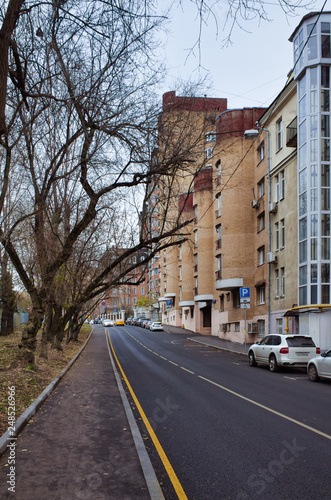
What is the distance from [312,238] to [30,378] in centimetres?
1690

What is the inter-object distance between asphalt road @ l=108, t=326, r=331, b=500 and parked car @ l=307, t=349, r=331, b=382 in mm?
1008

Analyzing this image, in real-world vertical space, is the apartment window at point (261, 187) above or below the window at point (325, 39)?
below

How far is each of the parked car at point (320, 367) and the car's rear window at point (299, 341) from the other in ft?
8.18

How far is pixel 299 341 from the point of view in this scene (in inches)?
760

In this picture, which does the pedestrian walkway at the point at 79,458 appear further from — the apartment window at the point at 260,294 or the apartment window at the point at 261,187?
the apartment window at the point at 261,187

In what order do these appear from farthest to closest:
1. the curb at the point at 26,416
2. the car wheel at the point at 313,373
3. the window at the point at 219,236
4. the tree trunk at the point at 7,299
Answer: the window at the point at 219,236
the tree trunk at the point at 7,299
the car wheel at the point at 313,373
the curb at the point at 26,416

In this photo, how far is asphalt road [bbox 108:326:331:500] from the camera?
5148 mm

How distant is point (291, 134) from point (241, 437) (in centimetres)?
2355

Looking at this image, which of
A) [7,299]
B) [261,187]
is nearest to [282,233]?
[261,187]

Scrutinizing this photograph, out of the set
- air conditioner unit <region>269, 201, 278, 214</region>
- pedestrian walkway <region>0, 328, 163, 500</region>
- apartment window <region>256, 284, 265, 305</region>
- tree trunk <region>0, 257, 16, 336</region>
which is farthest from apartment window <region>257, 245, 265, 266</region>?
pedestrian walkway <region>0, 328, 163, 500</region>

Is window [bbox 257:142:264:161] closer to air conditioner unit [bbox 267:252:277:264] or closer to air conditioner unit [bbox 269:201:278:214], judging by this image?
air conditioner unit [bbox 269:201:278:214]

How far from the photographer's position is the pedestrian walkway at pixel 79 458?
15.9 feet

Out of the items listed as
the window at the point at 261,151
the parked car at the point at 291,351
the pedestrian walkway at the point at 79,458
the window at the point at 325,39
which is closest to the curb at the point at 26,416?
the pedestrian walkway at the point at 79,458

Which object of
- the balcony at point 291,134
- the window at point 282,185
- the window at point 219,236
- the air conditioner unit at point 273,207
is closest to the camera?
the balcony at point 291,134
